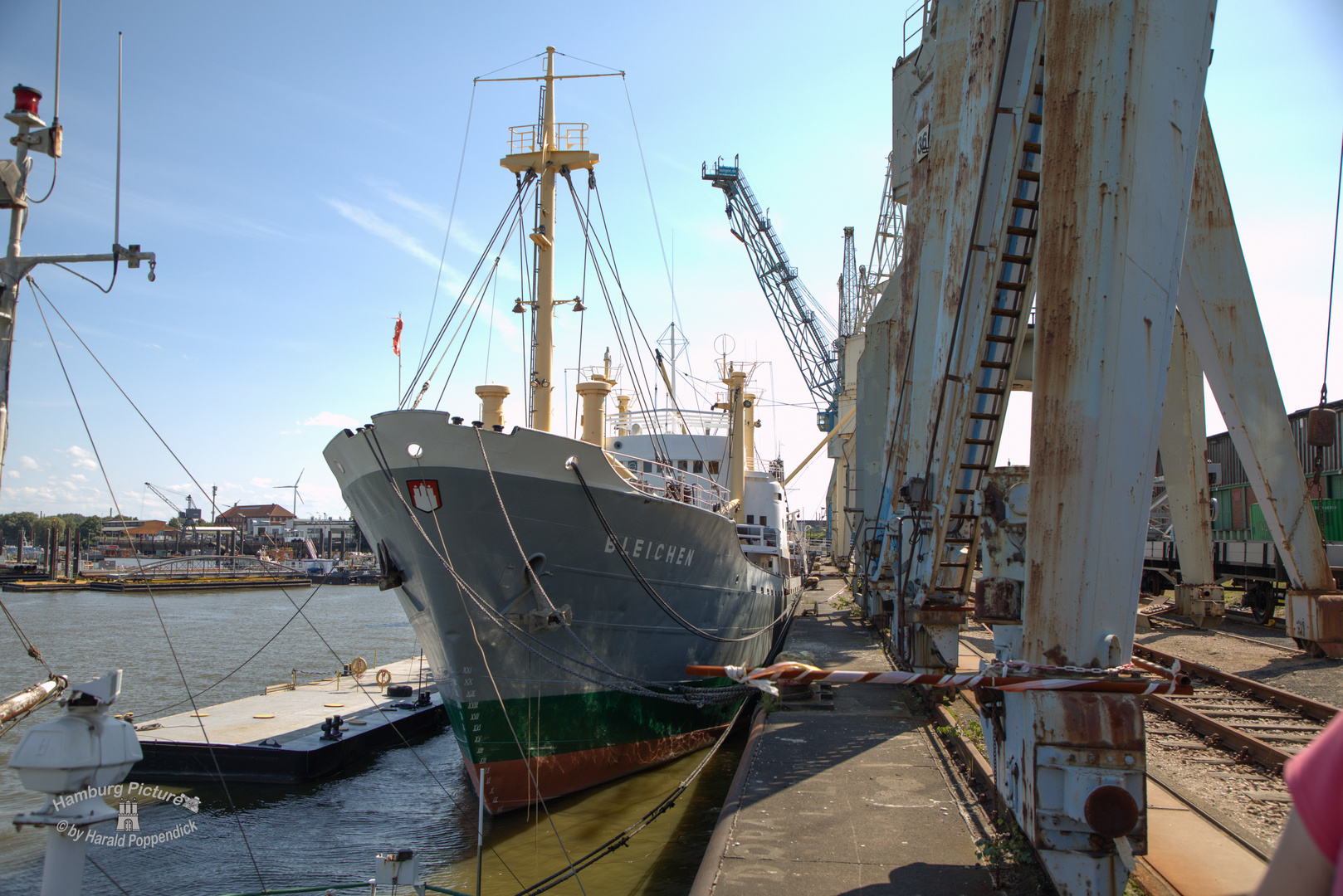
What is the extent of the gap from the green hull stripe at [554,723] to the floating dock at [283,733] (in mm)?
1781

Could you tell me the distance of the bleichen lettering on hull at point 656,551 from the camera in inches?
385

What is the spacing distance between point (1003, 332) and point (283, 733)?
13.5 metres

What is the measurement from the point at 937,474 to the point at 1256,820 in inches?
166

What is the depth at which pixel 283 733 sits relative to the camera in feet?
45.1

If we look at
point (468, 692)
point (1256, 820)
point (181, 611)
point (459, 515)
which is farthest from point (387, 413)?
point (181, 611)

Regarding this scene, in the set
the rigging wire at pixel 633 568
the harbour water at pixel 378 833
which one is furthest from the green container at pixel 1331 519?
the harbour water at pixel 378 833

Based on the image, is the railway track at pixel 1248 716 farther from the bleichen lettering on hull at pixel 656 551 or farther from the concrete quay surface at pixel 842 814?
the bleichen lettering on hull at pixel 656 551

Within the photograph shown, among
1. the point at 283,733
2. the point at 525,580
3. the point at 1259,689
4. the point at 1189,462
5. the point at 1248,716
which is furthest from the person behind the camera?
the point at 1189,462

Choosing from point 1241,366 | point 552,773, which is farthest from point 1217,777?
point 552,773

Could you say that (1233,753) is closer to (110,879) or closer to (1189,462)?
(1189,462)

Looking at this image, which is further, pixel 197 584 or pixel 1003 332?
pixel 197 584

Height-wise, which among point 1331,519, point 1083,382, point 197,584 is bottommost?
point 197,584

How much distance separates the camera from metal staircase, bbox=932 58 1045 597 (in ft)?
21.0

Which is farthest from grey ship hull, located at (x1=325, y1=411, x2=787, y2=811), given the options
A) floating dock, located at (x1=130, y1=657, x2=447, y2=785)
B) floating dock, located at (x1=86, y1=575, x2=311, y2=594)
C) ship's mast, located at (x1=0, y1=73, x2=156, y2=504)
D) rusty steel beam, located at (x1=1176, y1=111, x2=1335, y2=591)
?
floating dock, located at (x1=86, y1=575, x2=311, y2=594)
